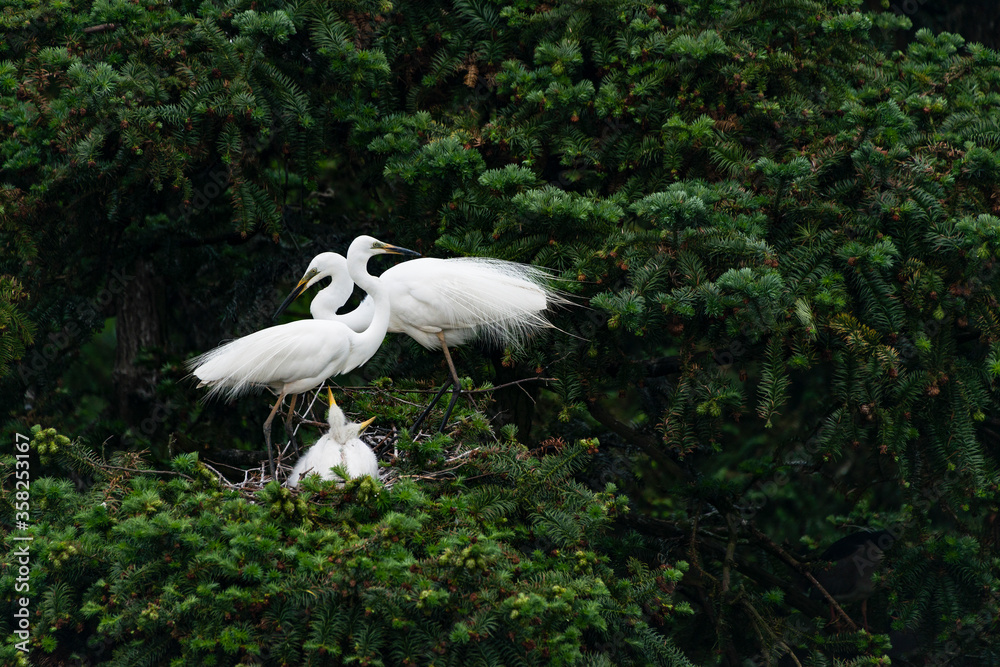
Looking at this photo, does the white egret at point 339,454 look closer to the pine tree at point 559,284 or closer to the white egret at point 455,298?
the pine tree at point 559,284

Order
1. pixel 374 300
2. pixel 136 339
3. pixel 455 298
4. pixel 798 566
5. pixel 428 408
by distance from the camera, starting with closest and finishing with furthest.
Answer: pixel 455 298, pixel 374 300, pixel 428 408, pixel 798 566, pixel 136 339

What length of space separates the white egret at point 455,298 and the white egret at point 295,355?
0.16 metres

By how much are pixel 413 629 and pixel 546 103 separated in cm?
297

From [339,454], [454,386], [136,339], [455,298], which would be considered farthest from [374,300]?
[136,339]

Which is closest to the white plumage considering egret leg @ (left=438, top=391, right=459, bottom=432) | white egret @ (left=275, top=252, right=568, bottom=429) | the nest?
white egret @ (left=275, top=252, right=568, bottom=429)

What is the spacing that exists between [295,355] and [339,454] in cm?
53

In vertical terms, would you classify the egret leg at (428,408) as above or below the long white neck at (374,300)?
below

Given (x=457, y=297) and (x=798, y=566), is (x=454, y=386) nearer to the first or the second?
(x=457, y=297)

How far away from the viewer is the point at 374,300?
193 inches

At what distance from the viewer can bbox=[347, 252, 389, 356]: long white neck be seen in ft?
15.8

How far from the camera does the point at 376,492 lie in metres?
3.97

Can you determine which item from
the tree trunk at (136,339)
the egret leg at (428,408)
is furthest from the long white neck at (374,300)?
the tree trunk at (136,339)

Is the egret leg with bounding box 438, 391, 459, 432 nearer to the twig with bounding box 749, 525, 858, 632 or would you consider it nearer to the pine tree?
the pine tree

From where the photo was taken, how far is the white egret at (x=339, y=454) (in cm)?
456
